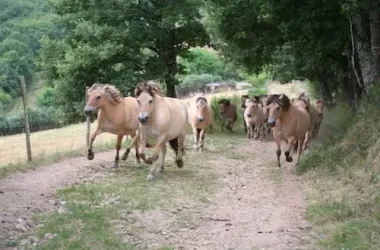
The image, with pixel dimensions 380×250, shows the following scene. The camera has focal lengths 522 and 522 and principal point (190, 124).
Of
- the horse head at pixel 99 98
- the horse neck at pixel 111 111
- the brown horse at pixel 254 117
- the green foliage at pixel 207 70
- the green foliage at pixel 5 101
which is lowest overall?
the brown horse at pixel 254 117

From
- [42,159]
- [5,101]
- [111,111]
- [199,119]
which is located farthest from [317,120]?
[5,101]

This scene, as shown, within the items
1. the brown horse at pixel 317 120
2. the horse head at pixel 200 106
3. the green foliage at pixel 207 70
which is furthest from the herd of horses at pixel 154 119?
the green foliage at pixel 207 70

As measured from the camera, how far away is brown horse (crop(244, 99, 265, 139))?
2160 centimetres

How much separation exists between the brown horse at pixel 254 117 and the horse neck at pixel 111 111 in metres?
9.89

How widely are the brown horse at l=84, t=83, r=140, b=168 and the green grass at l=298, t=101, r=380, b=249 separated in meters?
4.30

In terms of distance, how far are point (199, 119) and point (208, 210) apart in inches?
346

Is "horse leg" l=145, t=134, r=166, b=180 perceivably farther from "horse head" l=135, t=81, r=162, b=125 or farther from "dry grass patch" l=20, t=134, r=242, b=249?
"horse head" l=135, t=81, r=162, b=125

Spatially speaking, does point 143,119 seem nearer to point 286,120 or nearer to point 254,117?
point 286,120

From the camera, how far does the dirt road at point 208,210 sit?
700cm

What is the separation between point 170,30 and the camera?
77.0 feet

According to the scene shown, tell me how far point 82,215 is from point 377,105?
7.93 m

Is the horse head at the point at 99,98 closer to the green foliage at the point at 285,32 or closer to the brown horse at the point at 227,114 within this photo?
the green foliage at the point at 285,32

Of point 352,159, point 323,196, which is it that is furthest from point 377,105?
point 323,196

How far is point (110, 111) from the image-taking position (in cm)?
1227
